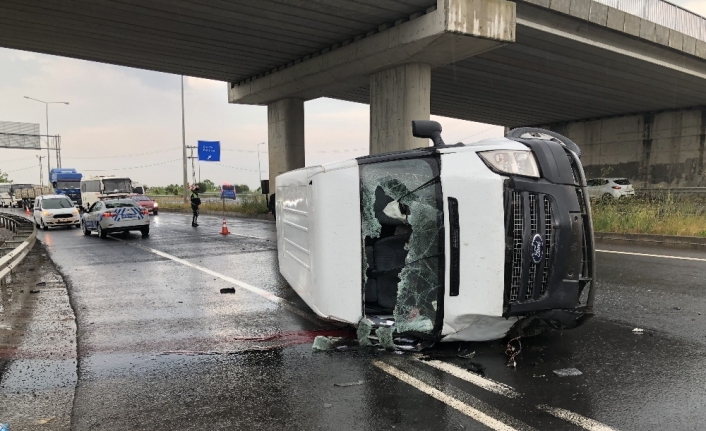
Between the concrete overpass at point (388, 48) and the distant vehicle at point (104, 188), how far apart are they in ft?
32.4

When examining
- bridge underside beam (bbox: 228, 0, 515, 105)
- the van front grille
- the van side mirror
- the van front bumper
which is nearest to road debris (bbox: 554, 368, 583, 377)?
the van front bumper

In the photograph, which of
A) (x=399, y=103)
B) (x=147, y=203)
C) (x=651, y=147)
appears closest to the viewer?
(x=399, y=103)

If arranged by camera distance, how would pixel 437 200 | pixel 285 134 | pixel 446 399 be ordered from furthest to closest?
pixel 285 134
pixel 437 200
pixel 446 399

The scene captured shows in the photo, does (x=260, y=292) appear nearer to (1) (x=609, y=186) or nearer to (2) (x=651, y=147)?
(1) (x=609, y=186)

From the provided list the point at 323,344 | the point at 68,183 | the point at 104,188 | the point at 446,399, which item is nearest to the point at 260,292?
the point at 323,344

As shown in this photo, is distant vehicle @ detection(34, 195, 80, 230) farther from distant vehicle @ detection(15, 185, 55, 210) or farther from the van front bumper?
distant vehicle @ detection(15, 185, 55, 210)

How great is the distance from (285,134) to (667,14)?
16.9 m

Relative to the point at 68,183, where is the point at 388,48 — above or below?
above

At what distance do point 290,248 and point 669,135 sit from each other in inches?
1293

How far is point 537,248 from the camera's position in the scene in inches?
147

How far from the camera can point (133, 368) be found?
13.7 feet

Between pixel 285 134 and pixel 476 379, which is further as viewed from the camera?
pixel 285 134

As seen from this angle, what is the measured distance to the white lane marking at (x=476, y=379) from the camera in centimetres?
341

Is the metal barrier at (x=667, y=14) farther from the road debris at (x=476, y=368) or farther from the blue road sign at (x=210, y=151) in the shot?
the blue road sign at (x=210, y=151)
